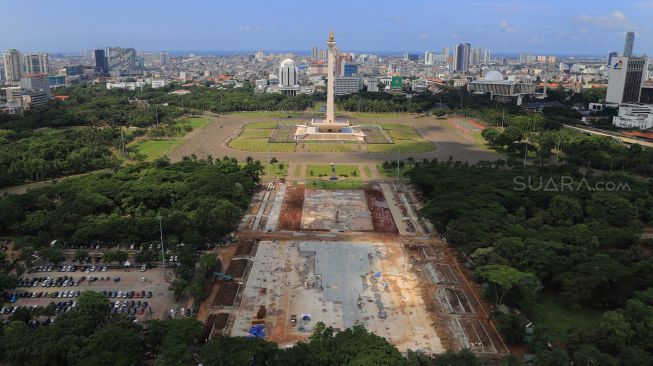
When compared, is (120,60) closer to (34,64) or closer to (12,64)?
(34,64)

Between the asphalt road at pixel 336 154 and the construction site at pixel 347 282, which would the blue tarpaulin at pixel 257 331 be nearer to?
the construction site at pixel 347 282

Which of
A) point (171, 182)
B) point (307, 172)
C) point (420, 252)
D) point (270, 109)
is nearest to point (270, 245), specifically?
point (420, 252)

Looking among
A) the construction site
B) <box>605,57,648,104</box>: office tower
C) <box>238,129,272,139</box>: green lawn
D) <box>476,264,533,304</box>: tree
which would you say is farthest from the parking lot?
<box>605,57,648,104</box>: office tower

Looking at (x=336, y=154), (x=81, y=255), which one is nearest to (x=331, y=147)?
(x=336, y=154)

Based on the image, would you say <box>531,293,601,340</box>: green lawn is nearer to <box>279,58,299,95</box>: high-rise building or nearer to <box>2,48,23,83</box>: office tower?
<box>279,58,299,95</box>: high-rise building

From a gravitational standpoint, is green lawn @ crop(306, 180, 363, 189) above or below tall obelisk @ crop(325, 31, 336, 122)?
below

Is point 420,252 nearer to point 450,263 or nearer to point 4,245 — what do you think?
point 450,263

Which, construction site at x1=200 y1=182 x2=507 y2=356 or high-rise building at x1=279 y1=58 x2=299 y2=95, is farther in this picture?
high-rise building at x1=279 y1=58 x2=299 y2=95
